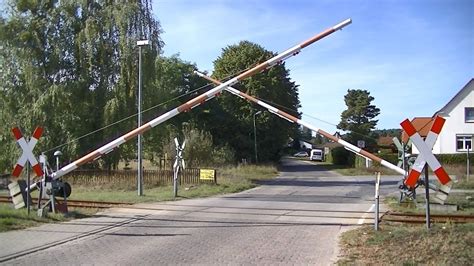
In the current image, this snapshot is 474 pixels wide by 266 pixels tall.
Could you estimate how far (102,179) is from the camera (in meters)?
30.3

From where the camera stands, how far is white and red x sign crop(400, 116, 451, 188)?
451 inches

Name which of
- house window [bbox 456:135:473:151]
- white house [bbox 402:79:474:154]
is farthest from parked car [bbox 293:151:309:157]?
house window [bbox 456:135:473:151]

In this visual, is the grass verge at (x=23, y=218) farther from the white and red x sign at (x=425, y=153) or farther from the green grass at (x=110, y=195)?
the white and red x sign at (x=425, y=153)

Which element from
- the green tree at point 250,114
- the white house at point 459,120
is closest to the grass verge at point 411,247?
the white house at point 459,120

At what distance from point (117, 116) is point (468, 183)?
66.8 ft

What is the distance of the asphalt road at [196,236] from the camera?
941 cm

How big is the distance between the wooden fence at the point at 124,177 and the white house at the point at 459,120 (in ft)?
114

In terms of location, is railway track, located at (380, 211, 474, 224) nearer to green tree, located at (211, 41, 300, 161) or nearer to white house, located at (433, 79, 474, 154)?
white house, located at (433, 79, 474, 154)

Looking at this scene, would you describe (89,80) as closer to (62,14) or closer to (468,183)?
(62,14)

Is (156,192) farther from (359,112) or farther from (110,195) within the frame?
(359,112)

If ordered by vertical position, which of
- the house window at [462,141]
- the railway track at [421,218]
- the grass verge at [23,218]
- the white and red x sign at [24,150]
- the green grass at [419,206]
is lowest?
the green grass at [419,206]

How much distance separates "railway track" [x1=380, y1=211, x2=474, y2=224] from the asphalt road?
2.06 ft

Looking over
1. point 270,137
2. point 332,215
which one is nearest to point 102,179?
point 332,215

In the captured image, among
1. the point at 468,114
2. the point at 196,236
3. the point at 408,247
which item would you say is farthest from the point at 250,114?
the point at 408,247
